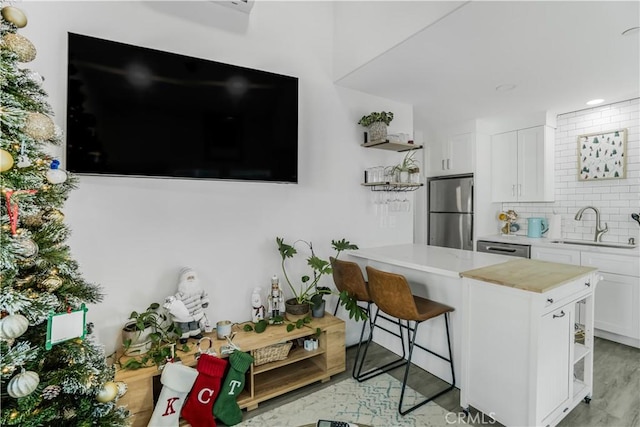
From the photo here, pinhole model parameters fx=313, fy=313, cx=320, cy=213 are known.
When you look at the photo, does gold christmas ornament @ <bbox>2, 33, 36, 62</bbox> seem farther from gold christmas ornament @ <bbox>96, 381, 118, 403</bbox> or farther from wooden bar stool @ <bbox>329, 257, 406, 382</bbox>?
wooden bar stool @ <bbox>329, 257, 406, 382</bbox>

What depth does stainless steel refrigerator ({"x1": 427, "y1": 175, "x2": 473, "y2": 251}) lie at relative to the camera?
13.2ft

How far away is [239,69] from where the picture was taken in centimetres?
207

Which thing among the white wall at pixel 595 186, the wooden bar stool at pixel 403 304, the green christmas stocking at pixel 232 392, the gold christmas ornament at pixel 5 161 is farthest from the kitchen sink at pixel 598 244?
the gold christmas ornament at pixel 5 161

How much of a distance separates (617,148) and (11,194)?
4.55m

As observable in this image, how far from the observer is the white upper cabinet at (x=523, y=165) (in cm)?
358

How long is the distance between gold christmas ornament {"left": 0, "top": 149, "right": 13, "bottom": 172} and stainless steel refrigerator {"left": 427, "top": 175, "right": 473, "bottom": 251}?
13.8 ft

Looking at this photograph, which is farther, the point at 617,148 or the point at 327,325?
the point at 617,148

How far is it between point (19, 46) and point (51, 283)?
68cm

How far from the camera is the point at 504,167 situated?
397cm

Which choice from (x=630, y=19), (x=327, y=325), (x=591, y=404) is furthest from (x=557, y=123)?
(x=327, y=325)

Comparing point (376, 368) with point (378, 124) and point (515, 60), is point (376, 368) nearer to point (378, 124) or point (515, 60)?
point (378, 124)

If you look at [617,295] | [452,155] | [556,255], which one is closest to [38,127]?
[556,255]

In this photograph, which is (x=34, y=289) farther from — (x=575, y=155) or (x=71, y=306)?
(x=575, y=155)

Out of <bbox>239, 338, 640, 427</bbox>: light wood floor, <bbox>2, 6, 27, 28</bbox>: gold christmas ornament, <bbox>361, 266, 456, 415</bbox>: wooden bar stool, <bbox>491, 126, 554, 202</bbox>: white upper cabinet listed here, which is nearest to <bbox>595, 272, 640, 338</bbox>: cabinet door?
<bbox>239, 338, 640, 427</bbox>: light wood floor
